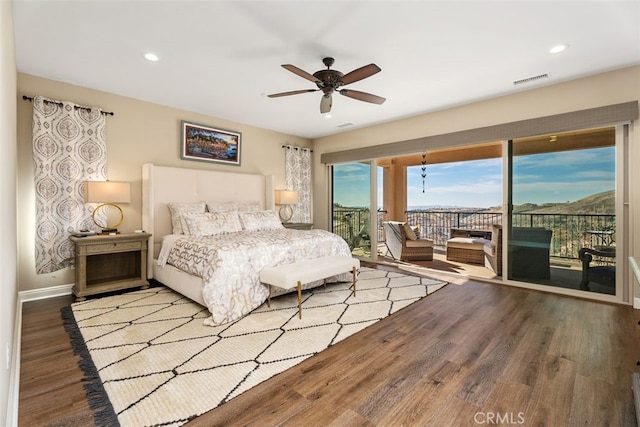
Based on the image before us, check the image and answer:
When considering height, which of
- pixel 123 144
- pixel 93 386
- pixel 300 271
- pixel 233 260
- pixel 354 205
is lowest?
pixel 93 386

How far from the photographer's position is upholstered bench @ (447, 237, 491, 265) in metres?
5.68

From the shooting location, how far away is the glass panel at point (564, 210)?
3443 mm

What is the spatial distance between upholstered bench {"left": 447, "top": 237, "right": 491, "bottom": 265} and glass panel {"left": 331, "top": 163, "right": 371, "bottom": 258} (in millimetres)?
1763

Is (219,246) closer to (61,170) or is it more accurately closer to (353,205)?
(61,170)

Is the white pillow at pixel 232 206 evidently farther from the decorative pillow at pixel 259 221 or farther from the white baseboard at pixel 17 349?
the white baseboard at pixel 17 349

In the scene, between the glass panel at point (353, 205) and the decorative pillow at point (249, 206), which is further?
the glass panel at point (353, 205)

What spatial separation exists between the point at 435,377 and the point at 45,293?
4.35 meters

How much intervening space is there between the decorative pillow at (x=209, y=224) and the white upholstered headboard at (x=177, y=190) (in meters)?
0.60

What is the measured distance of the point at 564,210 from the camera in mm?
3707

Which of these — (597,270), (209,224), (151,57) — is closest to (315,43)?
(151,57)

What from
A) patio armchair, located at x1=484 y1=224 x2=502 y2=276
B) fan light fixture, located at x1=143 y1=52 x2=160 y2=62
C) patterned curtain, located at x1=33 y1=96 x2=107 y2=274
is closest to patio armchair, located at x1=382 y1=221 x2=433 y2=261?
patio armchair, located at x1=484 y1=224 x2=502 y2=276

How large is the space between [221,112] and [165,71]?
147 centimetres

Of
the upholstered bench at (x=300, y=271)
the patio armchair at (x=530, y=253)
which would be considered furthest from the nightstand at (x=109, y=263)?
the patio armchair at (x=530, y=253)

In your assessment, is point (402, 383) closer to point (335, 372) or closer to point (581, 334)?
point (335, 372)
